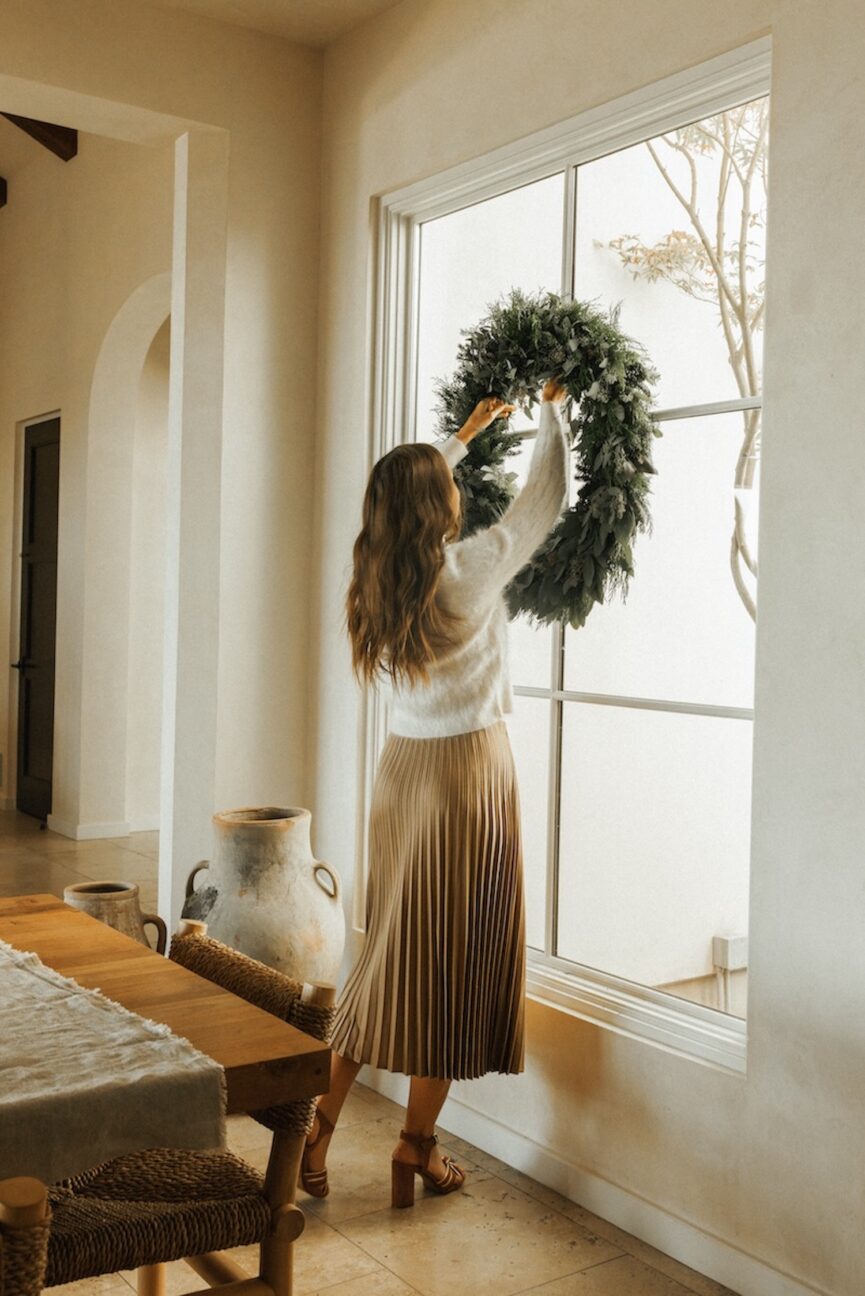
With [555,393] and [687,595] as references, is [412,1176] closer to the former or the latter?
[687,595]

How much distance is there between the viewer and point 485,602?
278 cm

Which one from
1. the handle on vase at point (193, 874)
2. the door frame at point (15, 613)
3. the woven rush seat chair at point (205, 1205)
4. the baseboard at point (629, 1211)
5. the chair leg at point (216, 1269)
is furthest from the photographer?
the door frame at point (15, 613)

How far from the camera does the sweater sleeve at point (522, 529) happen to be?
9.02ft

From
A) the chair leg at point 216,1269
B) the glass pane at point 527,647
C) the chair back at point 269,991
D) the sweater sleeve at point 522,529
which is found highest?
the sweater sleeve at point 522,529

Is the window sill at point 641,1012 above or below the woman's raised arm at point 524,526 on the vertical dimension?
below

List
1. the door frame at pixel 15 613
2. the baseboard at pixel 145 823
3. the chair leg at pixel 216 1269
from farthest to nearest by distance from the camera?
the door frame at pixel 15 613, the baseboard at pixel 145 823, the chair leg at pixel 216 1269

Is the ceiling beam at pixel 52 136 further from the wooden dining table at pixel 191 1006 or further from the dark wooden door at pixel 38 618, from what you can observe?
the wooden dining table at pixel 191 1006

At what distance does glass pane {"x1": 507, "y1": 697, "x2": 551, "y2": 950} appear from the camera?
314 centimetres

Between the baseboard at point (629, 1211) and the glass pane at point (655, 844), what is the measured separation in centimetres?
45

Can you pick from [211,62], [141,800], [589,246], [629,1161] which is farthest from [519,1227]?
[141,800]

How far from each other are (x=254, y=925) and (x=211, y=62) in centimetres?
247

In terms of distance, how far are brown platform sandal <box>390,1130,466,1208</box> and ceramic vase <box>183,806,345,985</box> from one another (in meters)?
0.51

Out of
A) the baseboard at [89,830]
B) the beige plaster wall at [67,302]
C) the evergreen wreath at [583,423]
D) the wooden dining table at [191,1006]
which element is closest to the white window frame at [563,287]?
the evergreen wreath at [583,423]

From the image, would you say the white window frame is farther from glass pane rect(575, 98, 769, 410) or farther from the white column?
the white column
